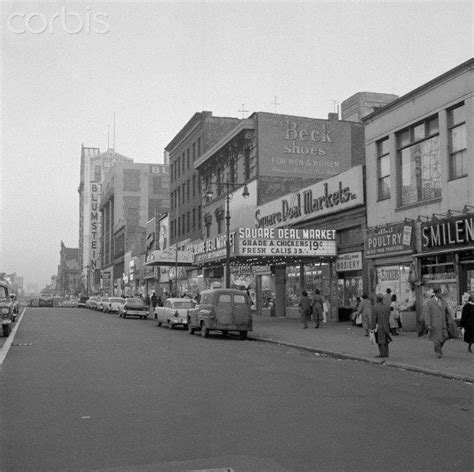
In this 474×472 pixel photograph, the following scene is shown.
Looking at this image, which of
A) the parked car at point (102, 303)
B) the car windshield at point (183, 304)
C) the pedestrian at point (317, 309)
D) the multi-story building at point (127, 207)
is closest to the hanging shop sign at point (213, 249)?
the car windshield at point (183, 304)

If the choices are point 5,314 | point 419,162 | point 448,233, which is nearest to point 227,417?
point 448,233

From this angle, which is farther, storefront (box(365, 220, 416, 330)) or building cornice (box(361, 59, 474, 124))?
storefront (box(365, 220, 416, 330))

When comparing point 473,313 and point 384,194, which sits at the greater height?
point 384,194

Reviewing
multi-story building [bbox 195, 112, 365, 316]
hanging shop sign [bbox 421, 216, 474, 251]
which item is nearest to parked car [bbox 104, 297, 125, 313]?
Result: multi-story building [bbox 195, 112, 365, 316]

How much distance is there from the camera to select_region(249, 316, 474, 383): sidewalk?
14078 millimetres

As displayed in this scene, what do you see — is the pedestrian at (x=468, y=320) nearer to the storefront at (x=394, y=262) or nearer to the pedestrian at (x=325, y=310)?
the storefront at (x=394, y=262)

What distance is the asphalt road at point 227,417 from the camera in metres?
6.29

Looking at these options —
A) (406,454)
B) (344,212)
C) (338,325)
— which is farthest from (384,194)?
(406,454)

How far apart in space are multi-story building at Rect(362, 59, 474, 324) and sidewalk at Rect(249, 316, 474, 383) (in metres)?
2.28

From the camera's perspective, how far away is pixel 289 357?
16.8m

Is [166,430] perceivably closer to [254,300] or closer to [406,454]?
[406,454]

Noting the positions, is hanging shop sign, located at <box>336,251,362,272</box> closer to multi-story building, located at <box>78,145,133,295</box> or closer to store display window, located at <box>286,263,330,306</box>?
store display window, located at <box>286,263,330,306</box>

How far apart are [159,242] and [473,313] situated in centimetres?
5875

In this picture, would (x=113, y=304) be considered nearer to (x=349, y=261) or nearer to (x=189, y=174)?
(x=189, y=174)
